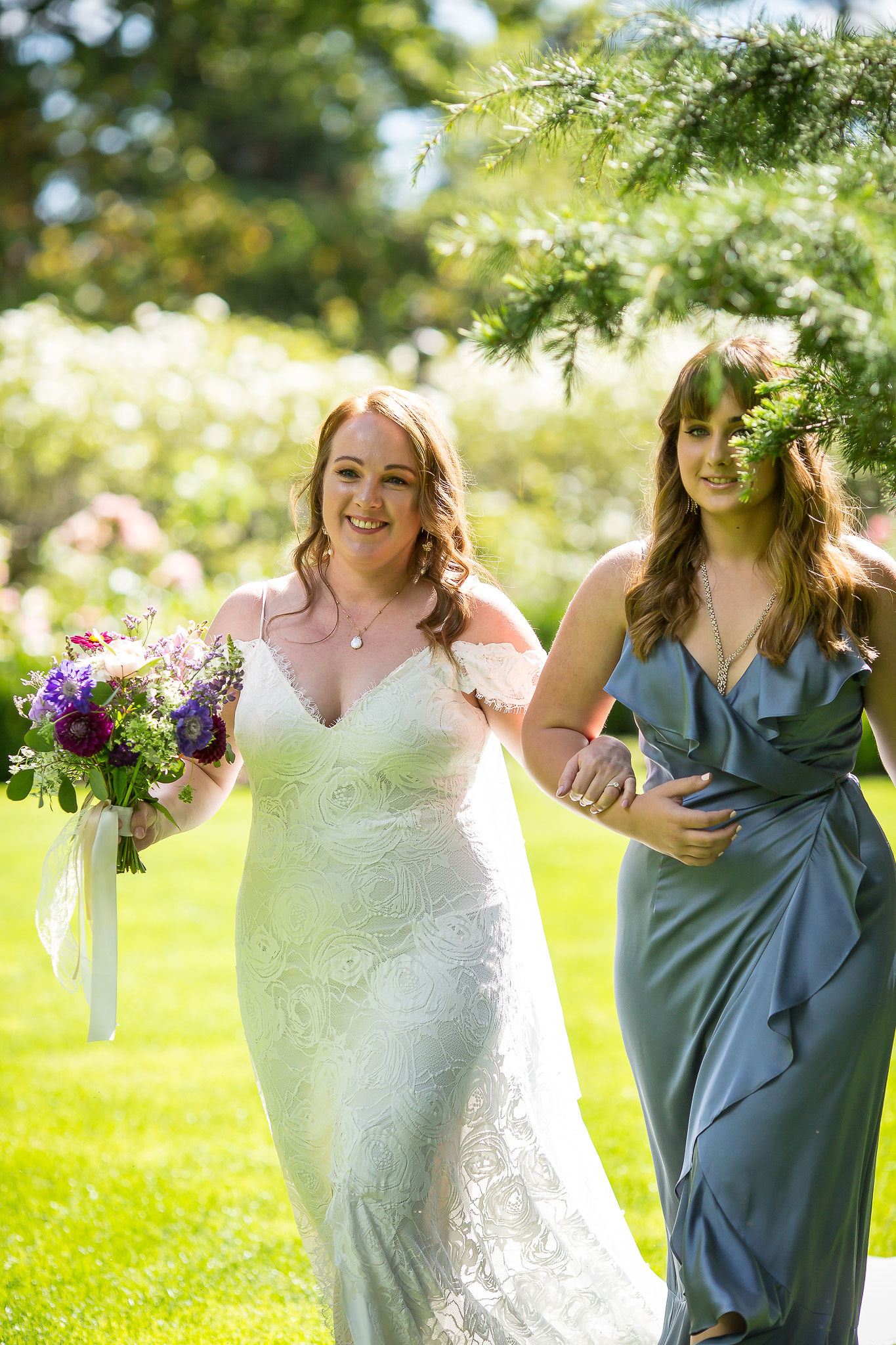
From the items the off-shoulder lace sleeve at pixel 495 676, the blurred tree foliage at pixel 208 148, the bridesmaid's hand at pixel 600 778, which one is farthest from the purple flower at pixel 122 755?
the blurred tree foliage at pixel 208 148

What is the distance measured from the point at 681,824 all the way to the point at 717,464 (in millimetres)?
817

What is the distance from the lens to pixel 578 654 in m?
3.37

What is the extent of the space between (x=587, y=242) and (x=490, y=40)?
24084 millimetres

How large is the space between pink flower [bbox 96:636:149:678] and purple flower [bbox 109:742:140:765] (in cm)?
19

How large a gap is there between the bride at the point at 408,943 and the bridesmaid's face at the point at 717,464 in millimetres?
643

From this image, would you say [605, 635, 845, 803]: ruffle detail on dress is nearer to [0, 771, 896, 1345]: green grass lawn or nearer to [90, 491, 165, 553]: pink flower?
[0, 771, 896, 1345]: green grass lawn

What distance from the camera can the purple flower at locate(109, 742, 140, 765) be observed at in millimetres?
3531

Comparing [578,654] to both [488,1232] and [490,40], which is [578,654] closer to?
[488,1232]

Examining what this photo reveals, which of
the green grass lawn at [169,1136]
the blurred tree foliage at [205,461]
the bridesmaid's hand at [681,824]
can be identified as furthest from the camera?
the blurred tree foliage at [205,461]

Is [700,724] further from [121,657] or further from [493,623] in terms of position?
[121,657]

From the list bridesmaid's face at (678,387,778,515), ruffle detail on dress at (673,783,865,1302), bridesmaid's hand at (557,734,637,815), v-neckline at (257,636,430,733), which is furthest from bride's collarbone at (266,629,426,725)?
ruffle detail on dress at (673,783,865,1302)

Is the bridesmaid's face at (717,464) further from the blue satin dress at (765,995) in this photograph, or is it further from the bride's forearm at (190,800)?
the bride's forearm at (190,800)

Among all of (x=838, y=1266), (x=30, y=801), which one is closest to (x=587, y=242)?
(x=838, y=1266)

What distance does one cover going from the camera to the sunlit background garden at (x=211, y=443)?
16.0 feet
